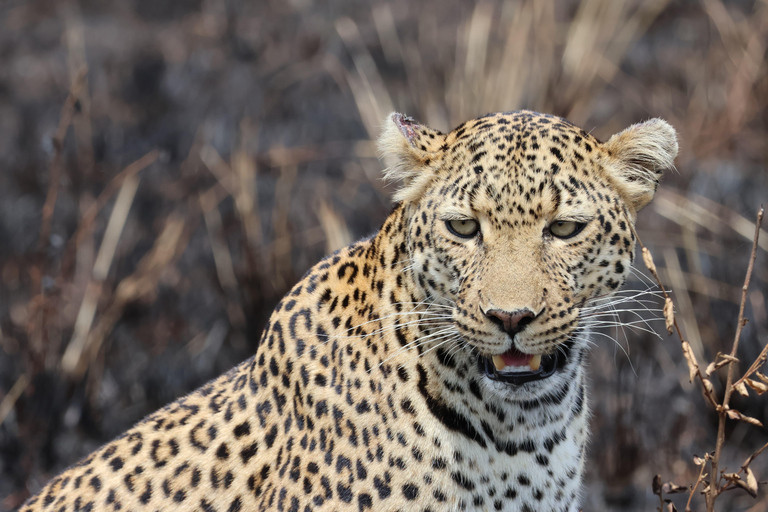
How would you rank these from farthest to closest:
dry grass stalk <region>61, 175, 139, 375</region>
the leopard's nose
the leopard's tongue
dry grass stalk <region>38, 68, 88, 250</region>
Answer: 1. dry grass stalk <region>61, 175, 139, 375</region>
2. dry grass stalk <region>38, 68, 88, 250</region>
3. the leopard's tongue
4. the leopard's nose

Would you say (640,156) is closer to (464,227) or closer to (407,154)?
(464,227)

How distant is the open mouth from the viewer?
3.11m

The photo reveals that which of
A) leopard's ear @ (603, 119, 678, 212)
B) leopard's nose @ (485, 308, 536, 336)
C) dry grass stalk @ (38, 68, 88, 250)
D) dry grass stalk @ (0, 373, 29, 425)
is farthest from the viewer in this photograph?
dry grass stalk @ (0, 373, 29, 425)

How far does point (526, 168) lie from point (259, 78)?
35.9ft

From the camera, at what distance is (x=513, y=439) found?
3.27m

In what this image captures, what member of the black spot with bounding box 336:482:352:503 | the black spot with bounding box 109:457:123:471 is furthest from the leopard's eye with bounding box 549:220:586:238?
the black spot with bounding box 109:457:123:471

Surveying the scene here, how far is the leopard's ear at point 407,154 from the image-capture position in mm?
3367

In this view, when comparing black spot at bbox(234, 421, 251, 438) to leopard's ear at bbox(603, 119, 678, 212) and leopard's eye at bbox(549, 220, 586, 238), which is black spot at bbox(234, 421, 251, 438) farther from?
leopard's ear at bbox(603, 119, 678, 212)

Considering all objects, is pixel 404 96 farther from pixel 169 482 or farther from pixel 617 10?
pixel 169 482

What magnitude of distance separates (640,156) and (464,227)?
2.45 feet

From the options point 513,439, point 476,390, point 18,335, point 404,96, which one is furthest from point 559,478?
point 404,96

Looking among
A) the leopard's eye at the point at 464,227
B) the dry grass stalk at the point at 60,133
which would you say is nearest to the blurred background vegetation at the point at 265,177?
the dry grass stalk at the point at 60,133

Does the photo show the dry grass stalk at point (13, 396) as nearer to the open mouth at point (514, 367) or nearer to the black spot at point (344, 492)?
the black spot at point (344, 492)

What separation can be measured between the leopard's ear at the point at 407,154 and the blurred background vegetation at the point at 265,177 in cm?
100
